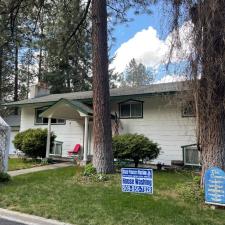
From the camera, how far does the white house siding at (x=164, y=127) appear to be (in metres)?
15.6

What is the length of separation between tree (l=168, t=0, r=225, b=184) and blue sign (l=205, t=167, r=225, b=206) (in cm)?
66

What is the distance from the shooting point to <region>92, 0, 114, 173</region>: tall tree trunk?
11828 mm

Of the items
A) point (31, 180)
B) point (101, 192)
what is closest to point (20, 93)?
point (31, 180)

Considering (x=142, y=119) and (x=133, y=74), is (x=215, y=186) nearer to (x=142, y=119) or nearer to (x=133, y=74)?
(x=142, y=119)

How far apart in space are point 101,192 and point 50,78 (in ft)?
101

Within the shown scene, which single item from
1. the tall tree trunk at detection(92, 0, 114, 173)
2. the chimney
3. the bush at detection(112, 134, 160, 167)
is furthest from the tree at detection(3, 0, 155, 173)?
the chimney

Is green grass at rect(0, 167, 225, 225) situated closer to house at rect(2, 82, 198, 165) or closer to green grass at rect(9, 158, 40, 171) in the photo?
green grass at rect(9, 158, 40, 171)

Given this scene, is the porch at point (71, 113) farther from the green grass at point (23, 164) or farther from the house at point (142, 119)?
the green grass at point (23, 164)

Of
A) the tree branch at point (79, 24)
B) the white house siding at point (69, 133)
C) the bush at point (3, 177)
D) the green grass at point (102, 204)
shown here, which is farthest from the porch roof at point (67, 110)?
the green grass at point (102, 204)

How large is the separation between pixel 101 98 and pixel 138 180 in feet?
17.2

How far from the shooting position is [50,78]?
38.4 metres

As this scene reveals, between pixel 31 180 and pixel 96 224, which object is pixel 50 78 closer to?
pixel 31 180

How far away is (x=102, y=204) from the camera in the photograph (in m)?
7.63

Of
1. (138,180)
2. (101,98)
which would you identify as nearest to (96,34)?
(101,98)
